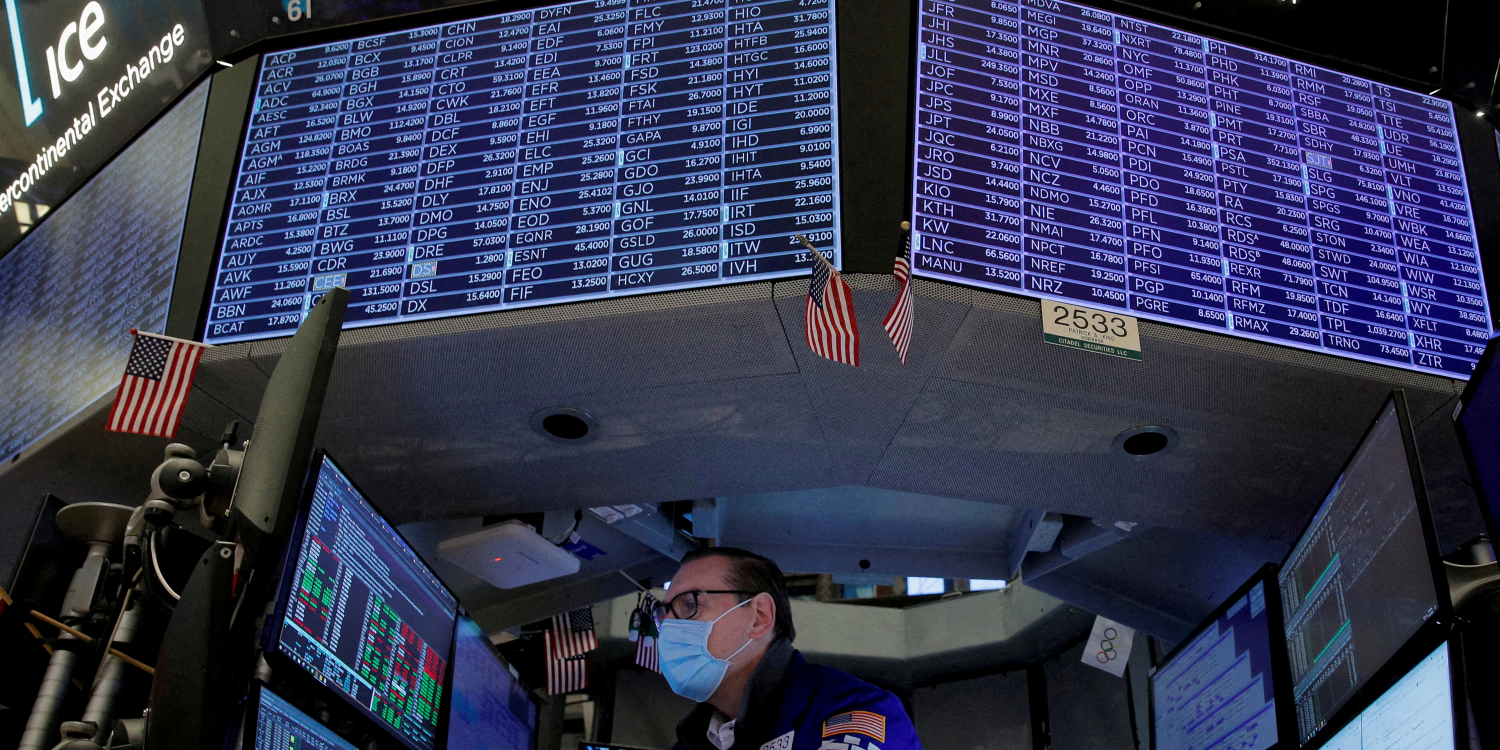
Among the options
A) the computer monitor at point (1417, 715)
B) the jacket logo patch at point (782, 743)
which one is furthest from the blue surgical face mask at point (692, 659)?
the computer monitor at point (1417, 715)

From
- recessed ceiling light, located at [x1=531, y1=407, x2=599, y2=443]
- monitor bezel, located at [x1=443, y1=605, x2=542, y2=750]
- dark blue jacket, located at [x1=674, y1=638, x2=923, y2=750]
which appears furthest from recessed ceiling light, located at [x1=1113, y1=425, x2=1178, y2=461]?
monitor bezel, located at [x1=443, y1=605, x2=542, y2=750]

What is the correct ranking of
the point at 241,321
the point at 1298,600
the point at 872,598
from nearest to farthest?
the point at 1298,600 < the point at 241,321 < the point at 872,598

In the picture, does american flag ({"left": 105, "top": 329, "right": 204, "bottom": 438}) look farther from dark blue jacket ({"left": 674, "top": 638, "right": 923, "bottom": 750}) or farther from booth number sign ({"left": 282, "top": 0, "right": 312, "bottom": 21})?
dark blue jacket ({"left": 674, "top": 638, "right": 923, "bottom": 750})

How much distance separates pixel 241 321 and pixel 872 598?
285 inches

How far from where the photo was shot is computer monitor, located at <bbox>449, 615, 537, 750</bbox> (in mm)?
3936

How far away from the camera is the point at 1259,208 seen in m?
4.07

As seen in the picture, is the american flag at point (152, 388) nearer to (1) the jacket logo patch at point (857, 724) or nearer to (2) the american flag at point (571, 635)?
(1) the jacket logo patch at point (857, 724)

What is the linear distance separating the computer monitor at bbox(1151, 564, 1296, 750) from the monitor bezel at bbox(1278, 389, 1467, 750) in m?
0.30

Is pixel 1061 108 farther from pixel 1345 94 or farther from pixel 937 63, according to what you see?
pixel 1345 94

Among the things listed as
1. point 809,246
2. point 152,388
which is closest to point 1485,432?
point 809,246

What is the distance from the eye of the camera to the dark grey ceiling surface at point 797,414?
12.2 feet

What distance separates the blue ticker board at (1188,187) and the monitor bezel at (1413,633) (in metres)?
0.79

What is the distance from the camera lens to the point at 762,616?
12.3 feet

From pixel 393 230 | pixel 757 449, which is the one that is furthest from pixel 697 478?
pixel 393 230
